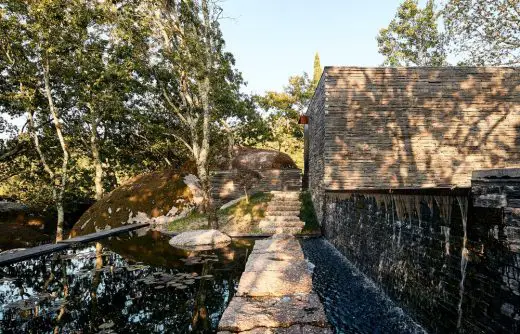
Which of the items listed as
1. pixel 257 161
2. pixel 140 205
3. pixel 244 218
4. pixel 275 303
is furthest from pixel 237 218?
pixel 275 303

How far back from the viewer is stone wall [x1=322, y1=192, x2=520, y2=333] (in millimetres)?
2553

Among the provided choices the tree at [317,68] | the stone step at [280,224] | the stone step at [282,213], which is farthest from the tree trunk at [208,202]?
the tree at [317,68]

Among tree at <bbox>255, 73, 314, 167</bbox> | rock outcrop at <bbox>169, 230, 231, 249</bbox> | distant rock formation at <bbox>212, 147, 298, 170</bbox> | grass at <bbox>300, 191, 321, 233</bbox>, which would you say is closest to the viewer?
rock outcrop at <bbox>169, 230, 231, 249</bbox>

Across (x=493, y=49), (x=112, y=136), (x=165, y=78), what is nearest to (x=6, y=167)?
(x=112, y=136)

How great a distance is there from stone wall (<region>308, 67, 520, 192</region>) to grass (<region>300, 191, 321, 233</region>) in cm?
199

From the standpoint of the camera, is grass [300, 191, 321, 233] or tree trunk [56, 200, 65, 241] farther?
tree trunk [56, 200, 65, 241]

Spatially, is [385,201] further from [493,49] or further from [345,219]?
[493,49]

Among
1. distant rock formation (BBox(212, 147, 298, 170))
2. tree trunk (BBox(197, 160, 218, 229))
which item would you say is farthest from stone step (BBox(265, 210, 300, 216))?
distant rock formation (BBox(212, 147, 298, 170))

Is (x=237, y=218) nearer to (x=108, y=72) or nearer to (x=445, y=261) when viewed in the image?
(x=108, y=72)

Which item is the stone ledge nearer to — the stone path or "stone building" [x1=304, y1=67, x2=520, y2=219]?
the stone path

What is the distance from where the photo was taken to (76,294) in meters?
5.38

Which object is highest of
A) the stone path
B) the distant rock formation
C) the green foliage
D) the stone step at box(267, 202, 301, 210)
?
the green foliage

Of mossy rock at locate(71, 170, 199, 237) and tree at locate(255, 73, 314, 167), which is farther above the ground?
tree at locate(255, 73, 314, 167)

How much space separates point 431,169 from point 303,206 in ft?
17.5
